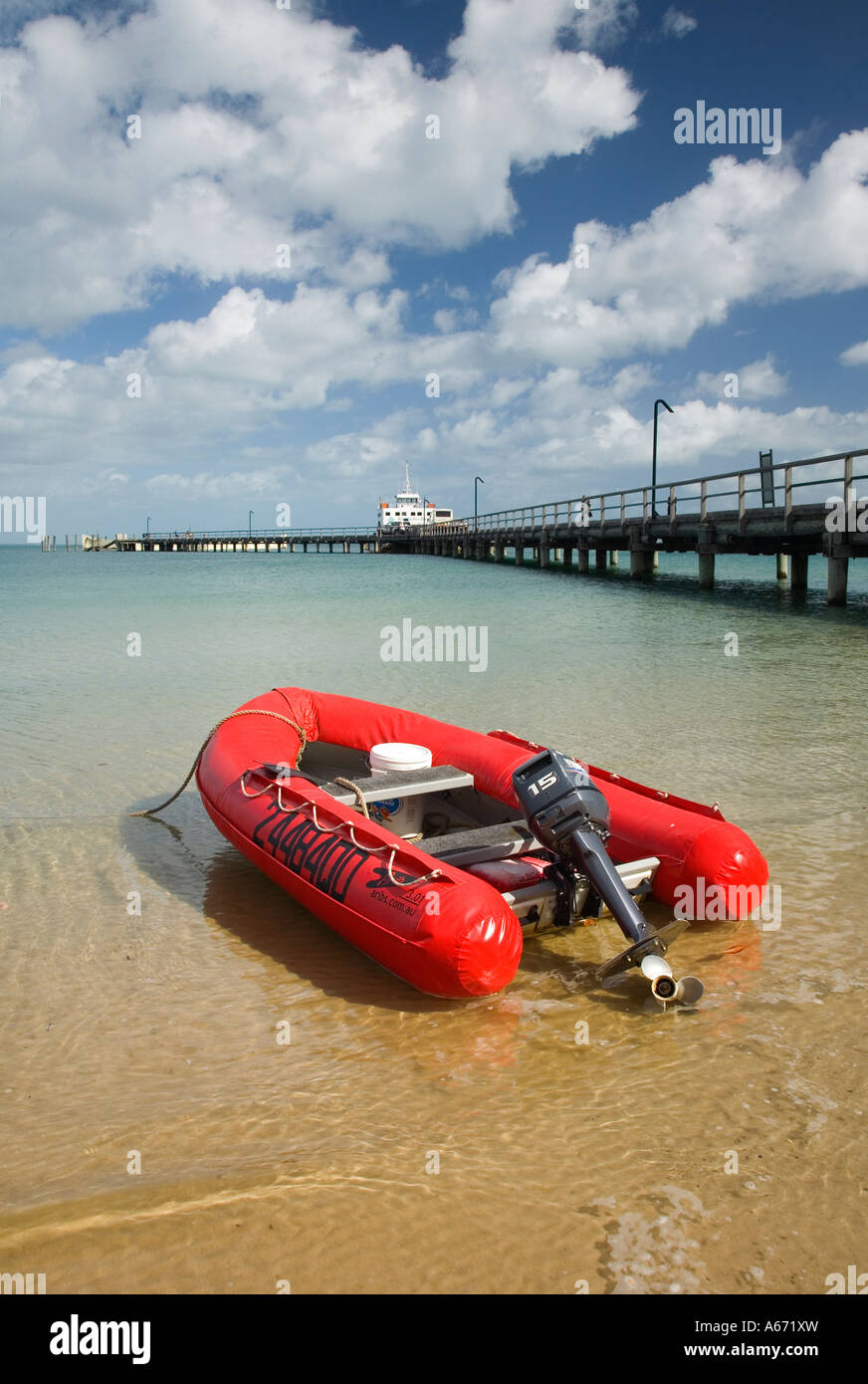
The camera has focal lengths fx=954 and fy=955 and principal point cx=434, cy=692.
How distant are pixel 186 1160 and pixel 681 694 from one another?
26.5 ft

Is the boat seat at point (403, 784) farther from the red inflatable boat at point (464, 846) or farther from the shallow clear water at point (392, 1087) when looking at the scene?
the shallow clear water at point (392, 1087)

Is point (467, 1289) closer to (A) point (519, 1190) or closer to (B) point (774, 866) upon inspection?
(A) point (519, 1190)

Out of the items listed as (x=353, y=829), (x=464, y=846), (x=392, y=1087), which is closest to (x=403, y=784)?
(x=464, y=846)

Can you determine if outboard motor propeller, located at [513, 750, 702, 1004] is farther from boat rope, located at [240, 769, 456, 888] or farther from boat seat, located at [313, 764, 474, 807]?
boat seat, located at [313, 764, 474, 807]

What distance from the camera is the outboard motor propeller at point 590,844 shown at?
3.43m

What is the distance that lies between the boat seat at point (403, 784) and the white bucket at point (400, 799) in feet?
0.23

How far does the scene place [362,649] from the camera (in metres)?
14.6

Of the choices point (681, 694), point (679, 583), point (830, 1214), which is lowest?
point (830, 1214)

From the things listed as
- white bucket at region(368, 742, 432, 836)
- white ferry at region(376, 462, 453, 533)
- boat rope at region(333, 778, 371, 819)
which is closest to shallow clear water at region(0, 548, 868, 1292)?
boat rope at region(333, 778, 371, 819)

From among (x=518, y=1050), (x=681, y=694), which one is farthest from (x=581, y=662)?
(x=518, y=1050)

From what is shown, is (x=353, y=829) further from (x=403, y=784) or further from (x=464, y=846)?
(x=403, y=784)

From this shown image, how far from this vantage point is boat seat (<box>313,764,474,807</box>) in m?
4.77

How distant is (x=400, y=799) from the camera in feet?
16.9

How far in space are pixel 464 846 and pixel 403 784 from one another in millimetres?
695
